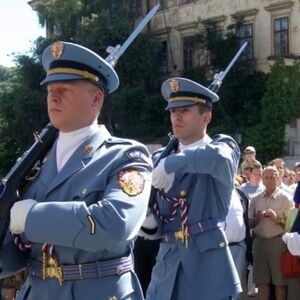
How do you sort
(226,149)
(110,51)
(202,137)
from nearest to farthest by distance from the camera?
(110,51), (226,149), (202,137)

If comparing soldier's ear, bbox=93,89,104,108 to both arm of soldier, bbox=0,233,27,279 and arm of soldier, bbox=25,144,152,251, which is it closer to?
arm of soldier, bbox=25,144,152,251

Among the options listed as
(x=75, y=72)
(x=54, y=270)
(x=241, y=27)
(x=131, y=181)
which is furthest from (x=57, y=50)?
(x=241, y=27)

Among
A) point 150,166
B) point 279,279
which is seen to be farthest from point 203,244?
point 279,279

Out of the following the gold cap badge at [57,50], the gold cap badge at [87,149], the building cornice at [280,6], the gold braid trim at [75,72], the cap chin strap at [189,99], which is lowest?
the gold cap badge at [87,149]

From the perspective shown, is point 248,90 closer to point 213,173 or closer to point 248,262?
point 248,262

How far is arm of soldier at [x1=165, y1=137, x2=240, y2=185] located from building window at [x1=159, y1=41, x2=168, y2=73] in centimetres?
3009

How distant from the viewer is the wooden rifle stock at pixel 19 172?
284 cm

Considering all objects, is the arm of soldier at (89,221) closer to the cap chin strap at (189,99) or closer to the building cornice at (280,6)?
the cap chin strap at (189,99)

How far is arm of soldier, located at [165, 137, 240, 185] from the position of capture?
4.30 metres

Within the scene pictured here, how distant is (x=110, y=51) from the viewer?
13.5 feet

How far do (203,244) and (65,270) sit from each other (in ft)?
5.87

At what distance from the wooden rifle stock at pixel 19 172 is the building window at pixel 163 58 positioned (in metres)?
31.2

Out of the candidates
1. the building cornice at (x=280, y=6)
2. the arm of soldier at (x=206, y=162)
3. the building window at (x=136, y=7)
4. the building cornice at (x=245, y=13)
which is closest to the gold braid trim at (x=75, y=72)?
the arm of soldier at (x=206, y=162)

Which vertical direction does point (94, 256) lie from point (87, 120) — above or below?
below
